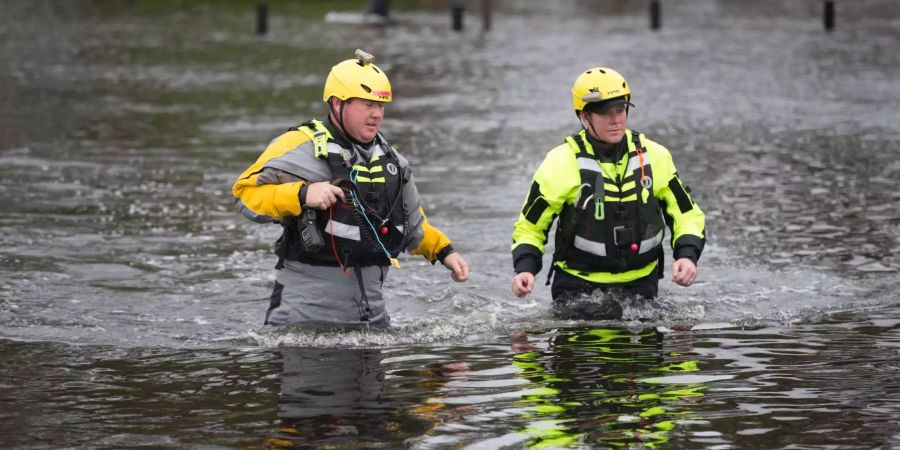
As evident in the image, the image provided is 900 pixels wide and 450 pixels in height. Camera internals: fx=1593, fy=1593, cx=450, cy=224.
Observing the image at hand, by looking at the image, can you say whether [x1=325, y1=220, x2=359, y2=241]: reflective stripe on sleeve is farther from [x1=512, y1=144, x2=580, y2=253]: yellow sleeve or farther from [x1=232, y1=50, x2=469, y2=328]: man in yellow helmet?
[x1=512, y1=144, x2=580, y2=253]: yellow sleeve

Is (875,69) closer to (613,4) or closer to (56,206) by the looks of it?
(56,206)

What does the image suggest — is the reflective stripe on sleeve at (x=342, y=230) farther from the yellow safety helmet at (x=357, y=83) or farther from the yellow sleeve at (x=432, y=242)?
the yellow safety helmet at (x=357, y=83)

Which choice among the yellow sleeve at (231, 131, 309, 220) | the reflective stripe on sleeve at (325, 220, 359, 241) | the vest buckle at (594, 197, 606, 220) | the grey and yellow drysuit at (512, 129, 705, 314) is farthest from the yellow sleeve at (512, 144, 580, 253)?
the yellow sleeve at (231, 131, 309, 220)

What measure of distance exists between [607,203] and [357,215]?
1649 mm

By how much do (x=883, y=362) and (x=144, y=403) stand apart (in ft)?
12.8

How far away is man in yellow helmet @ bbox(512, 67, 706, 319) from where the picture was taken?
947 centimetres

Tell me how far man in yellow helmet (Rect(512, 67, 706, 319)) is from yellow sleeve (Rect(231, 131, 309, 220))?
61.7 inches

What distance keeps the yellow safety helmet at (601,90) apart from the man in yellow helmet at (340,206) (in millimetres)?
1203

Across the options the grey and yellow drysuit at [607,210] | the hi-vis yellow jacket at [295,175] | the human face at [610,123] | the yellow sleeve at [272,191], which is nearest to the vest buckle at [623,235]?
the grey and yellow drysuit at [607,210]

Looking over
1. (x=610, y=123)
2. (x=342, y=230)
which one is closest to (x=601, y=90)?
(x=610, y=123)

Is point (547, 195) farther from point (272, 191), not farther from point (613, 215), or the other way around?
point (272, 191)

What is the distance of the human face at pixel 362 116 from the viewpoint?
28.3 feet

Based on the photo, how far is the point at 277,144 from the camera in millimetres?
8773

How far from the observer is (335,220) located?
8.71 meters
